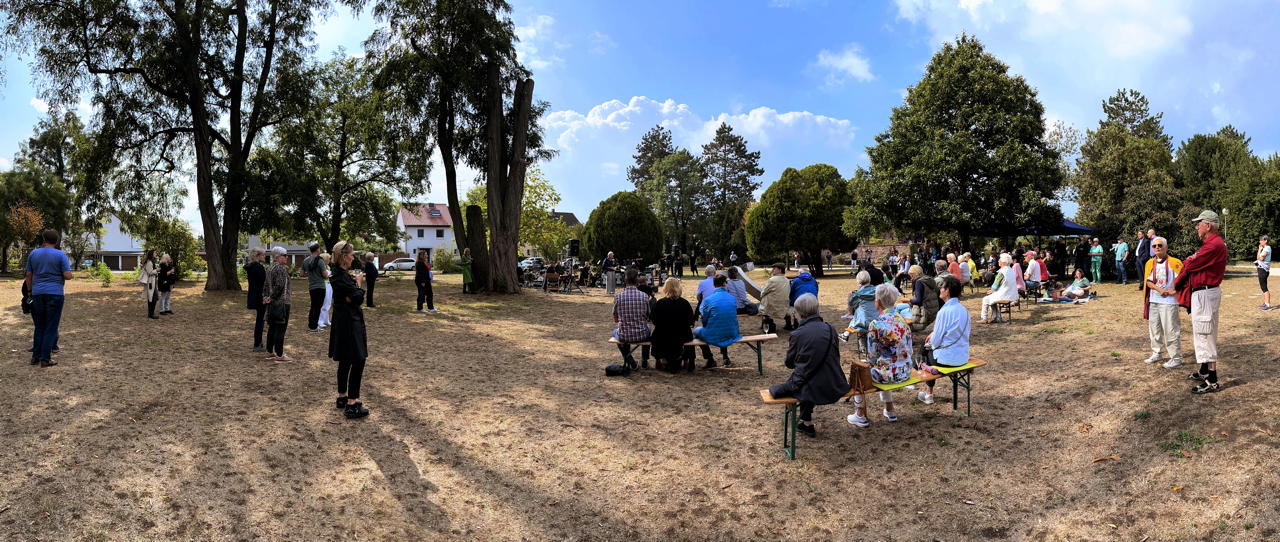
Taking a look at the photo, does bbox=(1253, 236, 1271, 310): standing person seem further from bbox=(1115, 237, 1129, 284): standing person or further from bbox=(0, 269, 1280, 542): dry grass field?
bbox=(1115, 237, 1129, 284): standing person

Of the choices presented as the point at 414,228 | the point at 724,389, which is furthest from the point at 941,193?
the point at 414,228

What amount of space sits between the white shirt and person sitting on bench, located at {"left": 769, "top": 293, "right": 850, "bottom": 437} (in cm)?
397

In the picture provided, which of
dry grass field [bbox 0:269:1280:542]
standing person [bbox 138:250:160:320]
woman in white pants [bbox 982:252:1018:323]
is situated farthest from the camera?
standing person [bbox 138:250:160:320]

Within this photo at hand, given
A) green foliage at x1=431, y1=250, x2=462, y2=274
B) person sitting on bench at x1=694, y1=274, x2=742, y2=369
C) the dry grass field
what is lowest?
the dry grass field

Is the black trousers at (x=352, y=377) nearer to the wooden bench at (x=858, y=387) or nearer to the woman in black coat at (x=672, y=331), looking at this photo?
the woman in black coat at (x=672, y=331)

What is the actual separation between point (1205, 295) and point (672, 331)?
562 centimetres

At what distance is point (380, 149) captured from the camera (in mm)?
29672

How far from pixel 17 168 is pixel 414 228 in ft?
118

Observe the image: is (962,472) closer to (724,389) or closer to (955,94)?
(724,389)

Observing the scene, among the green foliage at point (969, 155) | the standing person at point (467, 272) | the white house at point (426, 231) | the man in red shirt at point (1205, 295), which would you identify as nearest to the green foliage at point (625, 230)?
the green foliage at point (969, 155)

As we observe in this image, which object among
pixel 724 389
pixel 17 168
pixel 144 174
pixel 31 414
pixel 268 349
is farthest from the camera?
pixel 17 168

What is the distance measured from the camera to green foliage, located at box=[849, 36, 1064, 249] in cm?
2417

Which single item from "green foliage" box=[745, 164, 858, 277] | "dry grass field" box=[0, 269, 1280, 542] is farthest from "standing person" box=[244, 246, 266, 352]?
"green foliage" box=[745, 164, 858, 277]

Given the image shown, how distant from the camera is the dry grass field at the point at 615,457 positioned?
15.3ft
